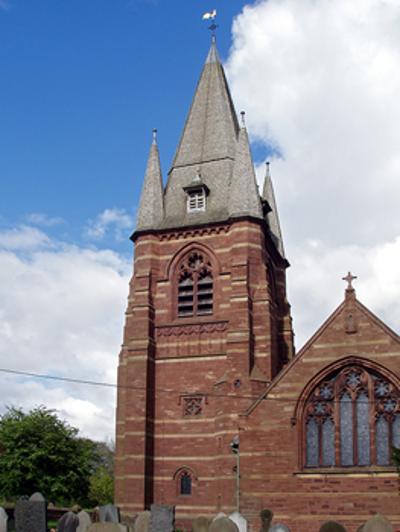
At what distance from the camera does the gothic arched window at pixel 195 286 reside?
38.3 metres

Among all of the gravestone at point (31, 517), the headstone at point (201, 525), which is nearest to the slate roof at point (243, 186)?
the headstone at point (201, 525)

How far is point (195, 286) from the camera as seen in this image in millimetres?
38844

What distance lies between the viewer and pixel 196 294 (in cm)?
3859

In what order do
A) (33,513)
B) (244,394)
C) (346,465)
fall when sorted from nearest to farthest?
(33,513), (346,465), (244,394)

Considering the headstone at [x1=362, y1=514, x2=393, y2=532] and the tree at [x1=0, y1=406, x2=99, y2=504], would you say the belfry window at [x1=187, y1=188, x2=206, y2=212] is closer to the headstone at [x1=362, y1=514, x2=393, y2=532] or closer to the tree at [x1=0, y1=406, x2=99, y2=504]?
the tree at [x1=0, y1=406, x2=99, y2=504]

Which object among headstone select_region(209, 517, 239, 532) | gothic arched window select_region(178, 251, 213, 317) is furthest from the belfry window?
headstone select_region(209, 517, 239, 532)

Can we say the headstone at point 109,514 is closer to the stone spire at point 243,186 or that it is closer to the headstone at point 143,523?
the headstone at point 143,523

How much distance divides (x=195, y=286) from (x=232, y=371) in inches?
230

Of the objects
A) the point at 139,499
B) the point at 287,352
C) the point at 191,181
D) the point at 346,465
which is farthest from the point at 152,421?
the point at 191,181

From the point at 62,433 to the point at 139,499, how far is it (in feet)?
32.5

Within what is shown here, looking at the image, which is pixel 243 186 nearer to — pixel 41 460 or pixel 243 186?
pixel 243 186

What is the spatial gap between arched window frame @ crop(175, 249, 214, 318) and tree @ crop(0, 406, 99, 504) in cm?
1079

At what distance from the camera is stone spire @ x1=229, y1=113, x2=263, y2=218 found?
39.1 metres

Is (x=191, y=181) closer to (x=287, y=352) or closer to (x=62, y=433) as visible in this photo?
(x=287, y=352)
